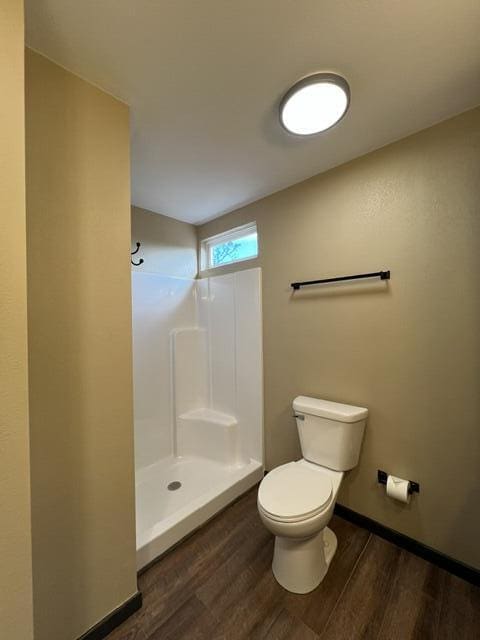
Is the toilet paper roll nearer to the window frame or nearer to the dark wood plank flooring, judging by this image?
the dark wood plank flooring

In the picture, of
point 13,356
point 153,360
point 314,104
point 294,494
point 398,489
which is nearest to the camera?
point 13,356

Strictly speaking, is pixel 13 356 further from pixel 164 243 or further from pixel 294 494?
pixel 164 243

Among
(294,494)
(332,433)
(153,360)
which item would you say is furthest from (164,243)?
(294,494)

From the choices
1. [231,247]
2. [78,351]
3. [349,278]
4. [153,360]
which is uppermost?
[231,247]

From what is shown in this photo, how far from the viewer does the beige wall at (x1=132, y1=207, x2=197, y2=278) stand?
2.30 m

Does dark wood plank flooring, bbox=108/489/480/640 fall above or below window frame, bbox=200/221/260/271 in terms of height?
below

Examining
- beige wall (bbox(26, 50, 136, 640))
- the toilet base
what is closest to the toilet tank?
the toilet base

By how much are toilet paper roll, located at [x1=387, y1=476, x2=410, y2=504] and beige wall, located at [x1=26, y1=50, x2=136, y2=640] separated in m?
1.37

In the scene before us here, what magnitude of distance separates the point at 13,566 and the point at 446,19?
2104mm

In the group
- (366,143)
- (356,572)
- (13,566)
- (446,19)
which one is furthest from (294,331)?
(13,566)

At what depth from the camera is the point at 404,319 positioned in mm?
1500

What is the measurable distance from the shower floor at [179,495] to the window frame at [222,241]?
1747 mm

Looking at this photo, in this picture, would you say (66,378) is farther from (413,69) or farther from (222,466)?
(413,69)

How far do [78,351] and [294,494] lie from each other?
48.6 inches
